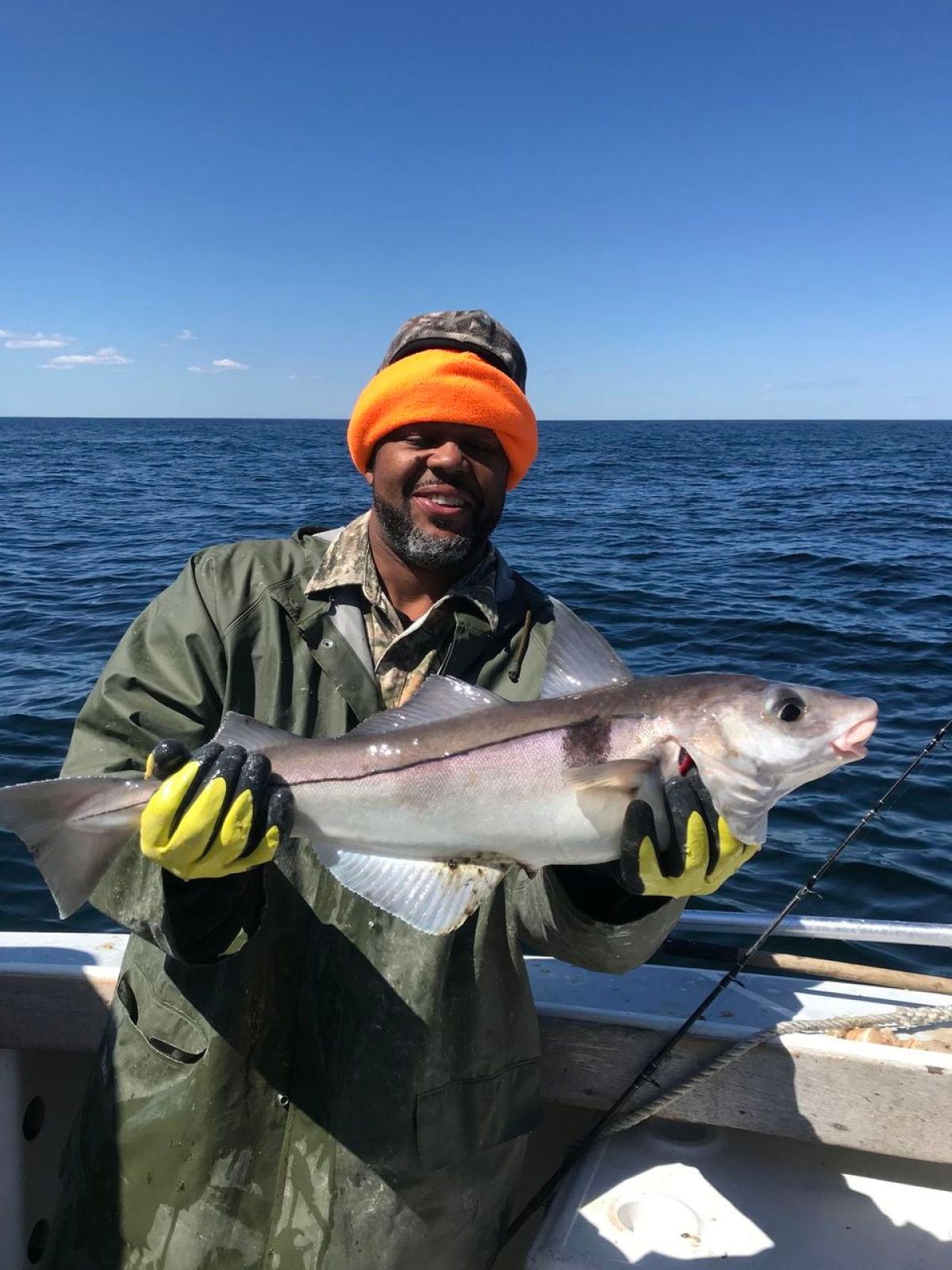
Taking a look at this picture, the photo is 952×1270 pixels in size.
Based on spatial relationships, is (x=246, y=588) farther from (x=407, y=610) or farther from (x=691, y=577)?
(x=691, y=577)

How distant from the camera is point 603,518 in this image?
3188 cm

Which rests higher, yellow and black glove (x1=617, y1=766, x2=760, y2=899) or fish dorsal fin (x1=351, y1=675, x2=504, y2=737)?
fish dorsal fin (x1=351, y1=675, x2=504, y2=737)

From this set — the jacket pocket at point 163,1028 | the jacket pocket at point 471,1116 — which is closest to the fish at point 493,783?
the jacket pocket at point 163,1028

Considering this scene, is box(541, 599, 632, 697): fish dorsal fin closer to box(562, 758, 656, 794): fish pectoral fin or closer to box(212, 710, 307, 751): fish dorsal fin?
box(562, 758, 656, 794): fish pectoral fin

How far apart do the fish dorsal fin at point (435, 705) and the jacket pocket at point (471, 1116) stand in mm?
1259

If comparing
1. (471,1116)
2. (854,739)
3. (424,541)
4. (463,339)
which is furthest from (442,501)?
(471,1116)

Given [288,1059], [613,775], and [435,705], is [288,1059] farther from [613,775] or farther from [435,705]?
[613,775]

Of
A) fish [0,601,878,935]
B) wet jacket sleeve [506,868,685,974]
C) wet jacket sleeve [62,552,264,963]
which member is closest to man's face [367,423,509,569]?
wet jacket sleeve [62,552,264,963]

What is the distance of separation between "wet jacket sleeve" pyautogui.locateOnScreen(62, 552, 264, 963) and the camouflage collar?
1.42 feet

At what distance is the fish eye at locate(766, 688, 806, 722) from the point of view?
2.88 metres

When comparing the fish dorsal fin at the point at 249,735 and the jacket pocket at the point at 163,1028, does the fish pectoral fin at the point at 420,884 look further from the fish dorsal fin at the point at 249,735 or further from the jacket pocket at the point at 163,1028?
the jacket pocket at the point at 163,1028

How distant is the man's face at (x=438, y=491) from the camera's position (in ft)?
12.0

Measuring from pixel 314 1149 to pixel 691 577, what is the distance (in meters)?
17.9

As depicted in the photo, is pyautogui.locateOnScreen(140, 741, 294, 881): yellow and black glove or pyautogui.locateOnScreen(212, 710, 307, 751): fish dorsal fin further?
pyautogui.locateOnScreen(212, 710, 307, 751): fish dorsal fin
